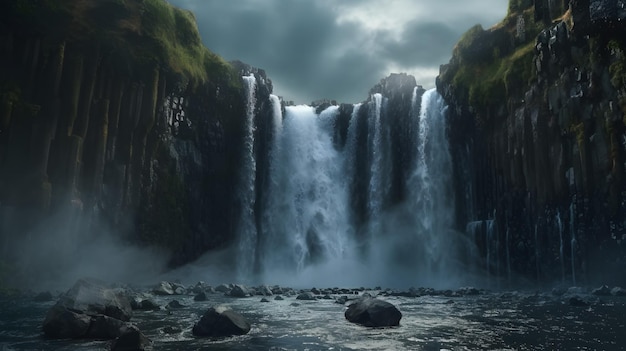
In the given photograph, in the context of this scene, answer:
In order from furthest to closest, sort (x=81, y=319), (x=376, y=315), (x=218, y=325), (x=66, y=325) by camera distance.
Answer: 1. (x=376, y=315)
2. (x=218, y=325)
3. (x=81, y=319)
4. (x=66, y=325)

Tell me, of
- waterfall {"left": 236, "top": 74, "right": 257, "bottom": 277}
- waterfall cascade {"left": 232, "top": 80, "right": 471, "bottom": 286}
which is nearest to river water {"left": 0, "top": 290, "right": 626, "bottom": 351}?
waterfall {"left": 236, "top": 74, "right": 257, "bottom": 277}

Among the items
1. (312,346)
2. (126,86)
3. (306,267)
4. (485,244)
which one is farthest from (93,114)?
(485,244)

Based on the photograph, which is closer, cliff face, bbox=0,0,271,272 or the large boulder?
the large boulder

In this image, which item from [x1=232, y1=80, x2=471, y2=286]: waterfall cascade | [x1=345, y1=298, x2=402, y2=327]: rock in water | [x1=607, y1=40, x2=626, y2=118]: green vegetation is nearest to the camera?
[x1=345, y1=298, x2=402, y2=327]: rock in water

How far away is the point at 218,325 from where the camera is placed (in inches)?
568

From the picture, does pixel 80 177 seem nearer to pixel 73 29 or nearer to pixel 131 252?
pixel 131 252

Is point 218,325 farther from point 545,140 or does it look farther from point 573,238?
point 545,140

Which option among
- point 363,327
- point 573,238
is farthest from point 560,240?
point 363,327

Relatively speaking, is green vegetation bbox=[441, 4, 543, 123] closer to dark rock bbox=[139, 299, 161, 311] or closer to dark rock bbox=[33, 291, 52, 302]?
dark rock bbox=[139, 299, 161, 311]

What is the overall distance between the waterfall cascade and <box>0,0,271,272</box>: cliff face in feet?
14.1

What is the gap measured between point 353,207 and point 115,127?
26.7 m

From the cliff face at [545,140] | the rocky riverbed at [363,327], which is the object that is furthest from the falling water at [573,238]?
the rocky riverbed at [363,327]

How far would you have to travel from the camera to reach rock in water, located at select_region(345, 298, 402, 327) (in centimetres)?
1644

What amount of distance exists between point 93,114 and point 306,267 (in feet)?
83.2
